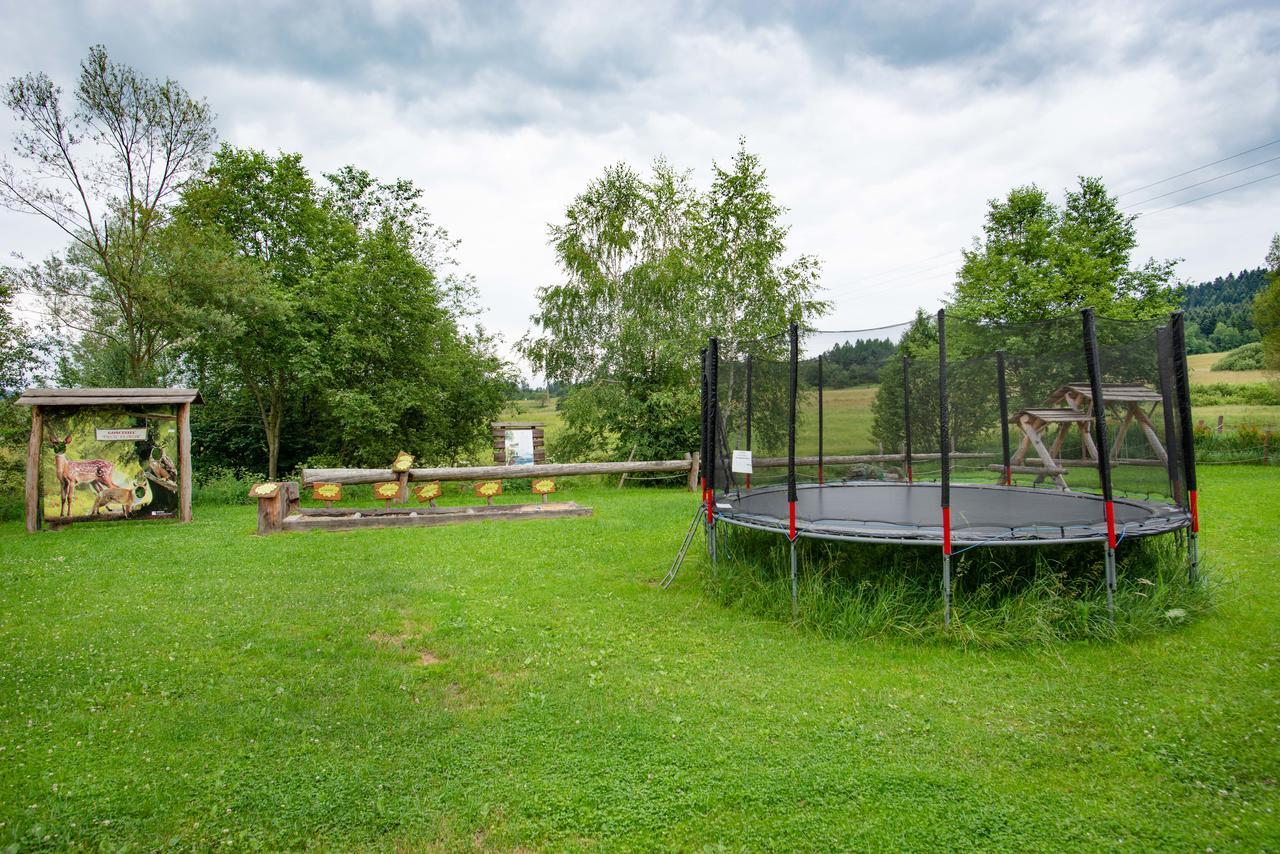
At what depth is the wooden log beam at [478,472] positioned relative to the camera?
9422 mm

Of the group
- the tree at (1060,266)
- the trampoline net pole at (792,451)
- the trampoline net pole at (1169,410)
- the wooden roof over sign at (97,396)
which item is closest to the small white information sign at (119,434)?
the wooden roof over sign at (97,396)

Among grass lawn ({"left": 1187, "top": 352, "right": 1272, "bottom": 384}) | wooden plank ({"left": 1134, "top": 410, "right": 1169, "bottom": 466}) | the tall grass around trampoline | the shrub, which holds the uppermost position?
the shrub

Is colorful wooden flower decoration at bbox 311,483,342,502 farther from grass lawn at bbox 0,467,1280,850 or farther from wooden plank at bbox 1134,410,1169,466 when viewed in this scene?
wooden plank at bbox 1134,410,1169,466

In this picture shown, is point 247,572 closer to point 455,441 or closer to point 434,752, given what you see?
point 434,752

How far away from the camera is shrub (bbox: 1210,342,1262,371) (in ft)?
78.0

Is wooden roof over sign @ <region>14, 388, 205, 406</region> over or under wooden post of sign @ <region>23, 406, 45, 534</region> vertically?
over

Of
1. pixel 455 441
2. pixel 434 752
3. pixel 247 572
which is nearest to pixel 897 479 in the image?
pixel 434 752

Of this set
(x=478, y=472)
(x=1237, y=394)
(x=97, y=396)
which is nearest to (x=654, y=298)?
(x=478, y=472)

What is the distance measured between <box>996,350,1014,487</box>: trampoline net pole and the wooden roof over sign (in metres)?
10.2

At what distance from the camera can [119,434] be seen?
897 centimetres

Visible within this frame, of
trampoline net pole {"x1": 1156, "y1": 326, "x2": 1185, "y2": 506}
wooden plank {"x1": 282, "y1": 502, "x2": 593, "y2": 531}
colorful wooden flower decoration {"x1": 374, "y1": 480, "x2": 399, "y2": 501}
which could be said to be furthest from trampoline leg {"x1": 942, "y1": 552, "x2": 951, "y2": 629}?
colorful wooden flower decoration {"x1": 374, "y1": 480, "x2": 399, "y2": 501}

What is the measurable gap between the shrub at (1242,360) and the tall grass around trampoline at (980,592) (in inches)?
1016

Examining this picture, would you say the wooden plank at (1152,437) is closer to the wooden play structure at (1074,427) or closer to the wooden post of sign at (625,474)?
the wooden play structure at (1074,427)

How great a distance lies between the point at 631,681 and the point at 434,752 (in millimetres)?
1131
